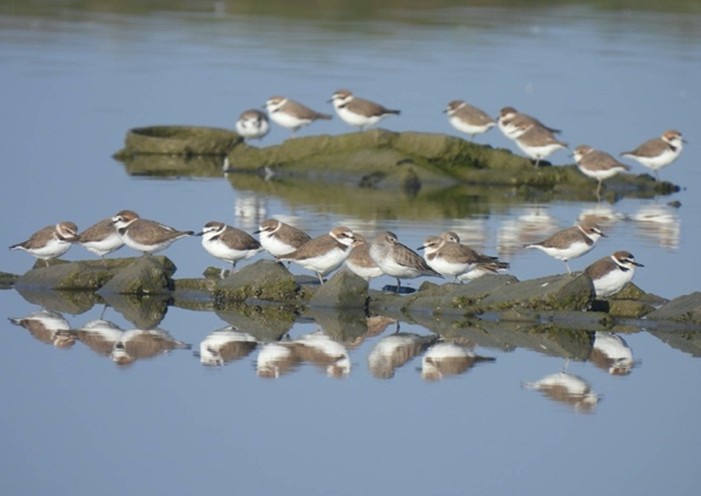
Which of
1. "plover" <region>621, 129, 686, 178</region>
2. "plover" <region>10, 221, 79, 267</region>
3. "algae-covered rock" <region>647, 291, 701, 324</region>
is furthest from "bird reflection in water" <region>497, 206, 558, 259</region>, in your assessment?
"plover" <region>10, 221, 79, 267</region>

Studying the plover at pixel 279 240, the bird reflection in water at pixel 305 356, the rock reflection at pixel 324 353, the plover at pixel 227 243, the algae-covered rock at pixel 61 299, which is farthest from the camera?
the plover at pixel 279 240

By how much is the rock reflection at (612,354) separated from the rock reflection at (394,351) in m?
1.62

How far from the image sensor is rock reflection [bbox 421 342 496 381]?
16109mm

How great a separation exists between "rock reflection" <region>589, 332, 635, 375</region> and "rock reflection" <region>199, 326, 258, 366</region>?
3.35m

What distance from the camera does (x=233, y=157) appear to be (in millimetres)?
31266

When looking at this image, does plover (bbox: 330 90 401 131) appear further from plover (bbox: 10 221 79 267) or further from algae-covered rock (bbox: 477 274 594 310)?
algae-covered rock (bbox: 477 274 594 310)

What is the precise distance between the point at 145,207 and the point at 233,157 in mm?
5853

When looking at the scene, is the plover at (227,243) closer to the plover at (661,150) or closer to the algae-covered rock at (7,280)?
the algae-covered rock at (7,280)

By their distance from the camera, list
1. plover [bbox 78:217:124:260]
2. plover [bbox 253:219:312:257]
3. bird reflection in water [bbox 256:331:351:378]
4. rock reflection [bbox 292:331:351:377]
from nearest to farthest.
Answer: bird reflection in water [bbox 256:331:351:378] < rock reflection [bbox 292:331:351:377] < plover [bbox 253:219:312:257] < plover [bbox 78:217:124:260]

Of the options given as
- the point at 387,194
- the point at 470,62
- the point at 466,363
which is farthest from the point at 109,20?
the point at 466,363

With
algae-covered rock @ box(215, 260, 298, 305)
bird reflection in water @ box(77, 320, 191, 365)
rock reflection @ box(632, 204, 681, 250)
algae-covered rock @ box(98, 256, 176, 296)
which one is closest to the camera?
bird reflection in water @ box(77, 320, 191, 365)

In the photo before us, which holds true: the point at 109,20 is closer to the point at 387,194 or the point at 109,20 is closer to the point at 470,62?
the point at 470,62

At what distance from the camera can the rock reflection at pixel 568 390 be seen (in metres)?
15.1

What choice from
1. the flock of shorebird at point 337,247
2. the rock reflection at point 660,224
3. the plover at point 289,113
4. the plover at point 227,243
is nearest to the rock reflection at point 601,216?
the rock reflection at point 660,224
